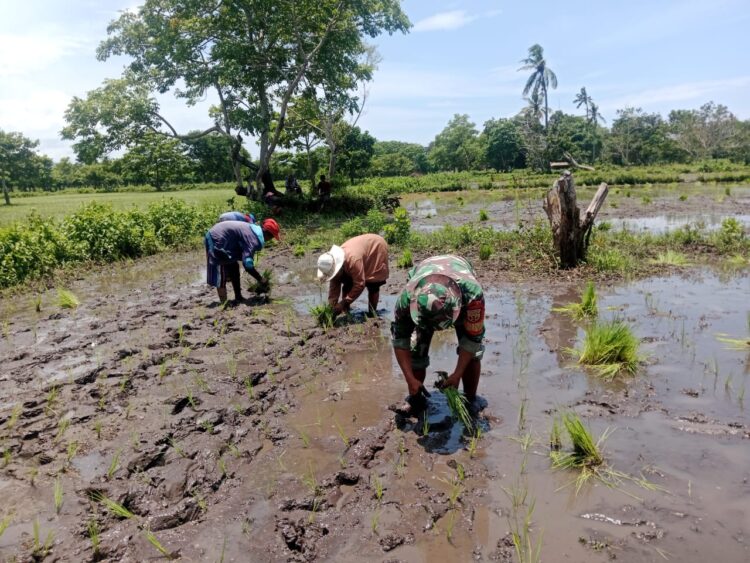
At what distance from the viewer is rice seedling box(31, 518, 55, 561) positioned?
2.54 meters

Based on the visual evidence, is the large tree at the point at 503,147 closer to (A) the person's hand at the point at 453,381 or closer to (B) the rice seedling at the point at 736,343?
(B) the rice seedling at the point at 736,343

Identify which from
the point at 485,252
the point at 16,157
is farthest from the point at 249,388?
the point at 16,157

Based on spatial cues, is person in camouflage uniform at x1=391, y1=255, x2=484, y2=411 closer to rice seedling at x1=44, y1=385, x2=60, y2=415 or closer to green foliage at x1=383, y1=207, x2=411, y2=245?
rice seedling at x1=44, y1=385, x2=60, y2=415

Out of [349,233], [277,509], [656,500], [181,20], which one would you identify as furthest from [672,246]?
[181,20]

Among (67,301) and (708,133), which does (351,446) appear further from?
(708,133)

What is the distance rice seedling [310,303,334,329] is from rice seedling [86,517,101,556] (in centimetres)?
353

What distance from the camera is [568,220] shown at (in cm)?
820

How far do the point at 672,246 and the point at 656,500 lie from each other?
28.1ft

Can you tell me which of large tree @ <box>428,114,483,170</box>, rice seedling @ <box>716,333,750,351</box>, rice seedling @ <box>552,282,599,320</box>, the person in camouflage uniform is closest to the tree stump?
rice seedling @ <box>552,282,599,320</box>

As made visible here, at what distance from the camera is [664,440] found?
3.38 m

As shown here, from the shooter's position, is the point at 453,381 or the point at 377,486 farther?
the point at 453,381

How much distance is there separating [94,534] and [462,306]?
259 cm

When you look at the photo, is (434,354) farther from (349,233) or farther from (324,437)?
(349,233)

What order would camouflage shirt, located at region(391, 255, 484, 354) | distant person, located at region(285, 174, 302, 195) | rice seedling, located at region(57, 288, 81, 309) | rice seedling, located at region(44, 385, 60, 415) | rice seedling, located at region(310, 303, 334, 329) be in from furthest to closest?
1. distant person, located at region(285, 174, 302, 195)
2. rice seedling, located at region(57, 288, 81, 309)
3. rice seedling, located at region(310, 303, 334, 329)
4. rice seedling, located at region(44, 385, 60, 415)
5. camouflage shirt, located at region(391, 255, 484, 354)
